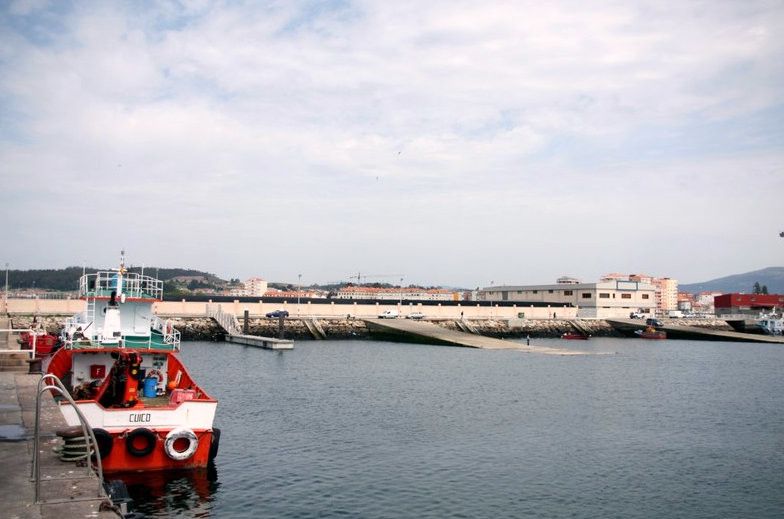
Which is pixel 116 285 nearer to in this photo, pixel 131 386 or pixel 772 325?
pixel 131 386

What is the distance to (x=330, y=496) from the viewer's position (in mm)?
24766

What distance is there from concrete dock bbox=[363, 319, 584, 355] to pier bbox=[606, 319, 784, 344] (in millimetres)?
42044

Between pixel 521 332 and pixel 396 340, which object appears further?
pixel 521 332

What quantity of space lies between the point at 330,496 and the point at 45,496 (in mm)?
10994

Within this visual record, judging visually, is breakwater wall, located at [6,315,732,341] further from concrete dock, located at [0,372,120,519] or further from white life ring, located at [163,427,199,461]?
concrete dock, located at [0,372,120,519]

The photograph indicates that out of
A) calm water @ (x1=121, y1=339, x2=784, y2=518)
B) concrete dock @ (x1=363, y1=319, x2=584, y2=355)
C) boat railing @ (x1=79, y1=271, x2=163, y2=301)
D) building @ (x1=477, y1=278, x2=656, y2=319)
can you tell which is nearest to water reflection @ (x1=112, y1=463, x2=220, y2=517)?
calm water @ (x1=121, y1=339, x2=784, y2=518)

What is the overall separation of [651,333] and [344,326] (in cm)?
5622

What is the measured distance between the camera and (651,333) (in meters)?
124

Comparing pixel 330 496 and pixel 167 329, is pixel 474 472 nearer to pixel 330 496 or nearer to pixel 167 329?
pixel 330 496

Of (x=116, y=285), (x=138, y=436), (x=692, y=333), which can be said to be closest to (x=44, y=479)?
(x=138, y=436)

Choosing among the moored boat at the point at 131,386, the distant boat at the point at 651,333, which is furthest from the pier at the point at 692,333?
the moored boat at the point at 131,386

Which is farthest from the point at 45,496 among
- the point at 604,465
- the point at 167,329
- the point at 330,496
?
the point at 604,465

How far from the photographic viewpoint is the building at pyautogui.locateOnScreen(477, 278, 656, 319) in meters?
149

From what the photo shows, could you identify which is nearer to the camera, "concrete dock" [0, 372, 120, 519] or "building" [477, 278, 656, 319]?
"concrete dock" [0, 372, 120, 519]
